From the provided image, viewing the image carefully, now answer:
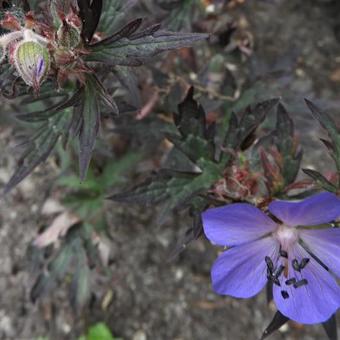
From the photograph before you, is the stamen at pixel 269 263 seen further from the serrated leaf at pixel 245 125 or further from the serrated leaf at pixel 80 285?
the serrated leaf at pixel 80 285

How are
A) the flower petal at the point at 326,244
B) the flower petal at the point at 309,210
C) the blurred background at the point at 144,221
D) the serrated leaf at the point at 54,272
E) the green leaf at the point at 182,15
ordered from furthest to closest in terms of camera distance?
the serrated leaf at the point at 54,272 < the blurred background at the point at 144,221 < the green leaf at the point at 182,15 < the flower petal at the point at 326,244 < the flower petal at the point at 309,210

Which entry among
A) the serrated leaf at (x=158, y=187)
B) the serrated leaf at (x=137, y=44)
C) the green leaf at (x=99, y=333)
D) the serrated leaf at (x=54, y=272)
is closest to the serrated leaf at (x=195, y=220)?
the serrated leaf at (x=158, y=187)

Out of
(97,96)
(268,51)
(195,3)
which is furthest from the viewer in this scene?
(268,51)

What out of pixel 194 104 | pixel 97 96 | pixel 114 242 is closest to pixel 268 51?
pixel 114 242

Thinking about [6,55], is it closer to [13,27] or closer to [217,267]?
[13,27]

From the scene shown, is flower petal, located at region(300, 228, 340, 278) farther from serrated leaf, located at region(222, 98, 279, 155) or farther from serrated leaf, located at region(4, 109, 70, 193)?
serrated leaf, located at region(4, 109, 70, 193)
